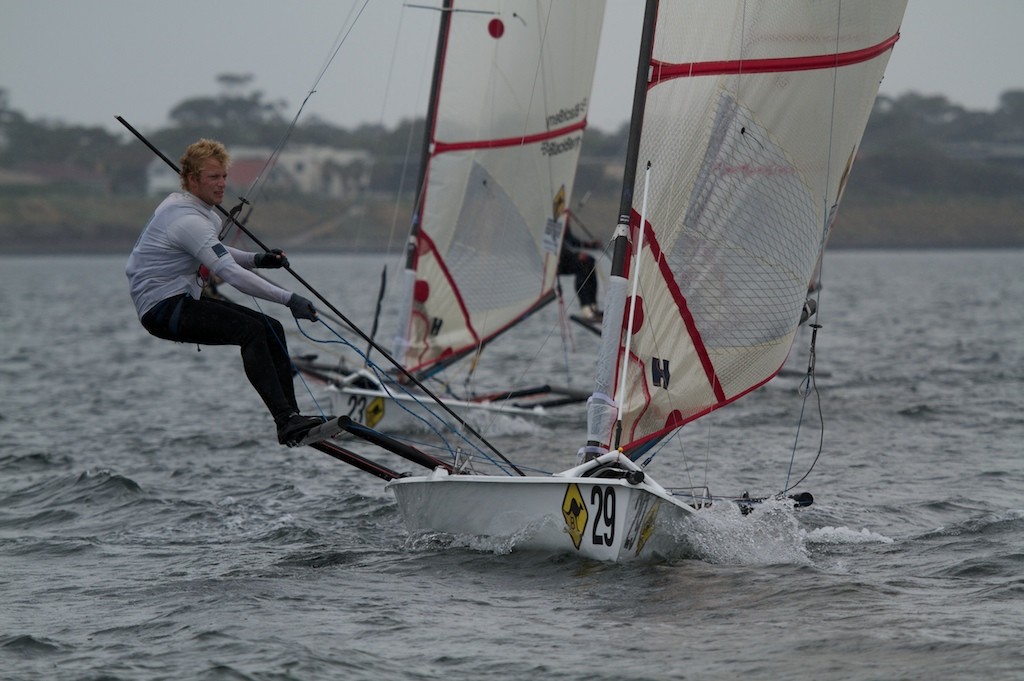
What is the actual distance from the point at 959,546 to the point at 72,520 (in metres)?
5.68

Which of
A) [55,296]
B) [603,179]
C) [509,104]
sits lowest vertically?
[55,296]

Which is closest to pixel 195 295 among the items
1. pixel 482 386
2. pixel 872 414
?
pixel 872 414

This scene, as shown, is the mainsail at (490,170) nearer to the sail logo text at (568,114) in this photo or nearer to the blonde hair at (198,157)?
the sail logo text at (568,114)

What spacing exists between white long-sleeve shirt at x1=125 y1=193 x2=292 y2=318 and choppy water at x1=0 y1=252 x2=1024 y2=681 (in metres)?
1.53

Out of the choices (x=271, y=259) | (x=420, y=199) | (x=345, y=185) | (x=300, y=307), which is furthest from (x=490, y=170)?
(x=345, y=185)

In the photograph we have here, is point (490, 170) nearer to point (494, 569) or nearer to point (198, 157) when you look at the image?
point (494, 569)

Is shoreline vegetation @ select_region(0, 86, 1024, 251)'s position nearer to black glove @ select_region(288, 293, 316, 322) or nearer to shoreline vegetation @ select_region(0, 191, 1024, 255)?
shoreline vegetation @ select_region(0, 191, 1024, 255)

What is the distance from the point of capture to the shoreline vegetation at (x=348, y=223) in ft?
308

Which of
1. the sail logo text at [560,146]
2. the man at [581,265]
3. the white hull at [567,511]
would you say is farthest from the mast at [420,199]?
the white hull at [567,511]

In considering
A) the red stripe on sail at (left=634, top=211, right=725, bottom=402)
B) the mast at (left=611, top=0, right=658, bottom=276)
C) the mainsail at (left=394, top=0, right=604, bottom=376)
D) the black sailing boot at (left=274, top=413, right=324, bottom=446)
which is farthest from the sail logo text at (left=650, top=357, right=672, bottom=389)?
the mainsail at (left=394, top=0, right=604, bottom=376)

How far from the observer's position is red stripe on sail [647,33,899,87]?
25.1 ft

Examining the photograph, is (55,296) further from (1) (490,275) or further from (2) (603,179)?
(2) (603,179)

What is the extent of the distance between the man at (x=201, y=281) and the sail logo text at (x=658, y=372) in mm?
1796

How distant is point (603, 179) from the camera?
314 ft
